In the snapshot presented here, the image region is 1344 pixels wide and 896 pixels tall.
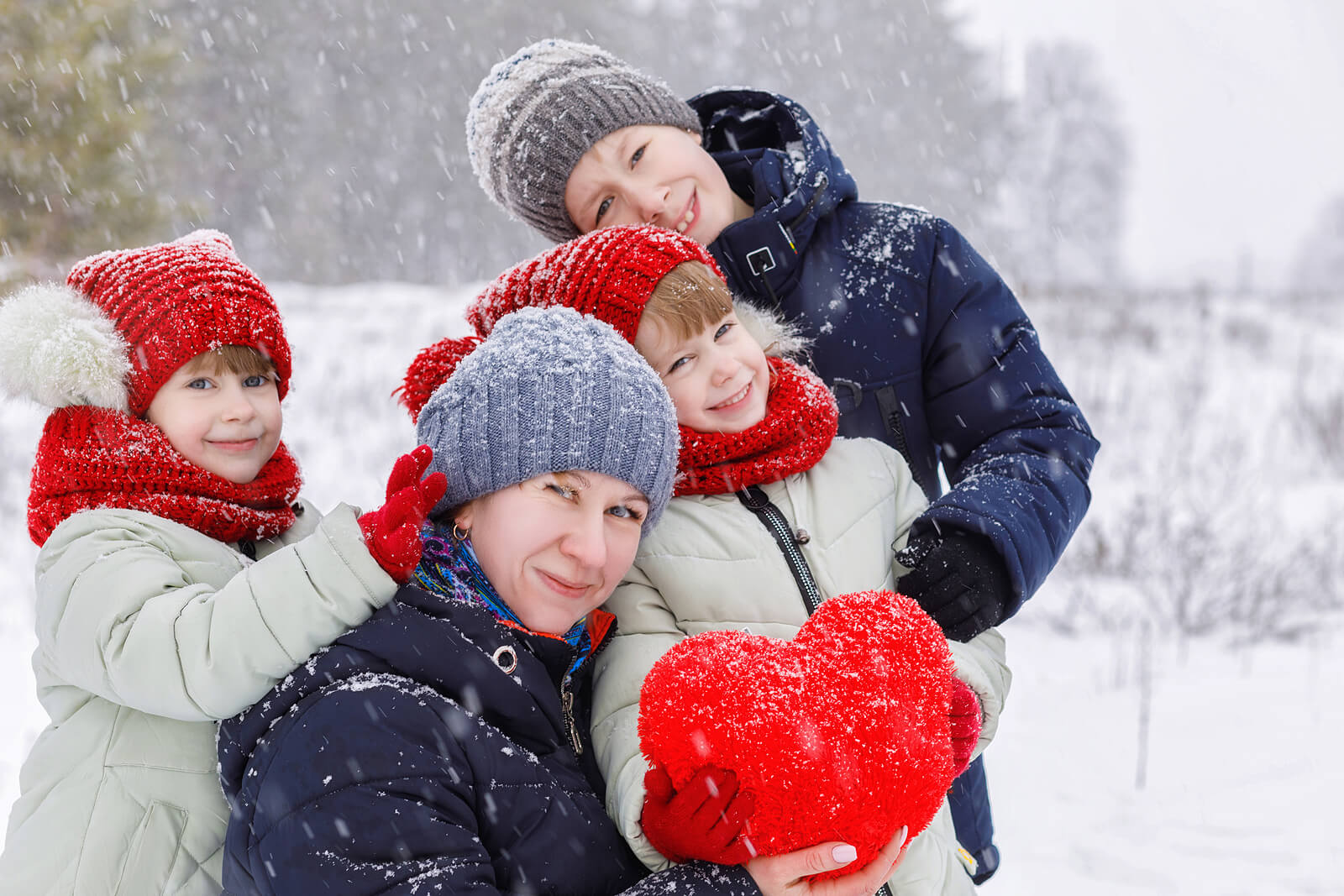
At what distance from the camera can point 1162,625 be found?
20.4 feet

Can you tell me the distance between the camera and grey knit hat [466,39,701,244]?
7.52ft

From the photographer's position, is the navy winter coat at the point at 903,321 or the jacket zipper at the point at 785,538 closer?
the jacket zipper at the point at 785,538

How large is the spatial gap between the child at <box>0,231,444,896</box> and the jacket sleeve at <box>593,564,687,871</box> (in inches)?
17.2

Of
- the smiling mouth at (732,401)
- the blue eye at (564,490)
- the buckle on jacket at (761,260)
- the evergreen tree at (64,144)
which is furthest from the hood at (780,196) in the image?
the evergreen tree at (64,144)

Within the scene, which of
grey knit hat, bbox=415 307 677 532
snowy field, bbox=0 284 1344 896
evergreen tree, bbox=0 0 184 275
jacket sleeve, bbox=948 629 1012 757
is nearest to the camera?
grey knit hat, bbox=415 307 677 532

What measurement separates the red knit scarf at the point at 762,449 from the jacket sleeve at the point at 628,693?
226mm

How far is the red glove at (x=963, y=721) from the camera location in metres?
1.64

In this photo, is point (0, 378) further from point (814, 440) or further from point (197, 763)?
point (814, 440)

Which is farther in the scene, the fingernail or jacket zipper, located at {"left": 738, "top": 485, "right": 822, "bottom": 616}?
jacket zipper, located at {"left": 738, "top": 485, "right": 822, "bottom": 616}

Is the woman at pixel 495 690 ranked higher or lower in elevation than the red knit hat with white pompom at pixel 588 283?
lower

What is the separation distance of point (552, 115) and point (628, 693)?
137 cm

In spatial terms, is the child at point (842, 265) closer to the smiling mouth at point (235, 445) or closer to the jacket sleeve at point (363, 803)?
the smiling mouth at point (235, 445)

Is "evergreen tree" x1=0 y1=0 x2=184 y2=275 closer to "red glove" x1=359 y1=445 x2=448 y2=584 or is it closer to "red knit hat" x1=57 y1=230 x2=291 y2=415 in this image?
"red knit hat" x1=57 y1=230 x2=291 y2=415

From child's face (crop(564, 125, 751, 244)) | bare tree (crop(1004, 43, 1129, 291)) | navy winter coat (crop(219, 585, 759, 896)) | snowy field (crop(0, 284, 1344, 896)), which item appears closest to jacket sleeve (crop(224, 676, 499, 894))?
navy winter coat (crop(219, 585, 759, 896))
